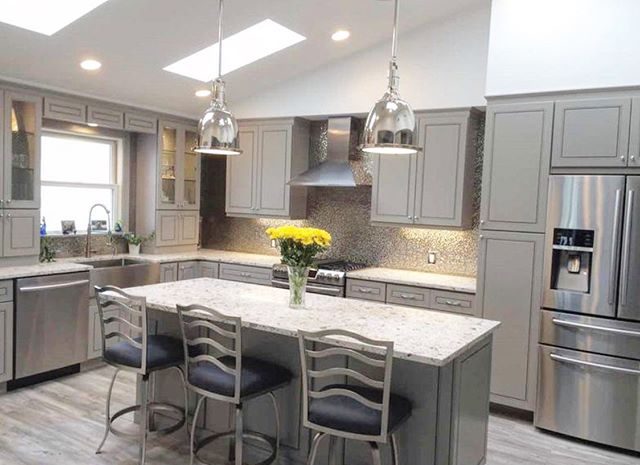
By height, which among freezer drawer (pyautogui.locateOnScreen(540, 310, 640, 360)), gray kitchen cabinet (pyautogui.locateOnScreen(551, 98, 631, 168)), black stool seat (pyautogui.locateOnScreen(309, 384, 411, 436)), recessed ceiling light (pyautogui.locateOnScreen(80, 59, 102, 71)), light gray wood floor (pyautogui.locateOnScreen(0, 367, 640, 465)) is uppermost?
recessed ceiling light (pyautogui.locateOnScreen(80, 59, 102, 71))

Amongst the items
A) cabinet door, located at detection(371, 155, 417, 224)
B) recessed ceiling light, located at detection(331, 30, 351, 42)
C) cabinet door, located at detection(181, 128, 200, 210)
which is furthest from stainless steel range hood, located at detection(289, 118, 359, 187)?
cabinet door, located at detection(181, 128, 200, 210)

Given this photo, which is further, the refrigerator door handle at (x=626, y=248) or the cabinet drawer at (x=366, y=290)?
the cabinet drawer at (x=366, y=290)

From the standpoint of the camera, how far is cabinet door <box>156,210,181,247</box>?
5570 mm

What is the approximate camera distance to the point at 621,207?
3.46 m

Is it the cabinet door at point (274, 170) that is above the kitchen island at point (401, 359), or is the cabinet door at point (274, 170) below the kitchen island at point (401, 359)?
above

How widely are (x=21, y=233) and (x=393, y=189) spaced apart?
316cm

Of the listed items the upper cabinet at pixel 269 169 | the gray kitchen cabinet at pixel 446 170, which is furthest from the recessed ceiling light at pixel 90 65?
the gray kitchen cabinet at pixel 446 170

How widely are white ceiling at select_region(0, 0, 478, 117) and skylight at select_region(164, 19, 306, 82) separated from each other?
71 millimetres

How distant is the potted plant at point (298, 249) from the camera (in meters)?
2.95

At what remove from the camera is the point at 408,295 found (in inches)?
175

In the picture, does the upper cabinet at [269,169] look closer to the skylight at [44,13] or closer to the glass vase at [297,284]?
the skylight at [44,13]

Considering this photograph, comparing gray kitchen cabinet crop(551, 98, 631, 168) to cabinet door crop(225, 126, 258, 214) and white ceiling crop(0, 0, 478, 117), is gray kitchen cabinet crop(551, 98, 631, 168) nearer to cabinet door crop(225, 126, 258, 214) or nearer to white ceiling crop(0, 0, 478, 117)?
white ceiling crop(0, 0, 478, 117)

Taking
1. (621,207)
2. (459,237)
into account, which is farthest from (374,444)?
(459,237)

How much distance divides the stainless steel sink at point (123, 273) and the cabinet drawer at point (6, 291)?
659mm
